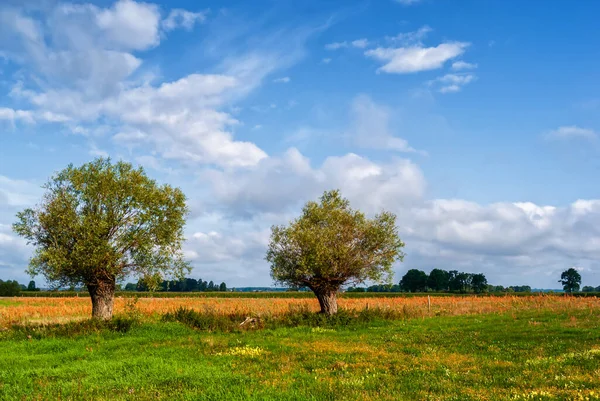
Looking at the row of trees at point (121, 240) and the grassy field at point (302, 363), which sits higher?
the row of trees at point (121, 240)

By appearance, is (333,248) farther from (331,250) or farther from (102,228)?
(102,228)

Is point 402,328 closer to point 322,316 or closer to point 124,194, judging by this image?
point 322,316

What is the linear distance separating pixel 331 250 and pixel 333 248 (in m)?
0.73

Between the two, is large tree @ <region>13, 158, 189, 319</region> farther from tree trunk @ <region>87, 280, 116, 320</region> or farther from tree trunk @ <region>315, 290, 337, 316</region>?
tree trunk @ <region>315, 290, 337, 316</region>

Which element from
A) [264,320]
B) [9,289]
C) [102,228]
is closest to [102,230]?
[102,228]

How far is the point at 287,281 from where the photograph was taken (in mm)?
40125

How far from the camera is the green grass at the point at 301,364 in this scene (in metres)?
13.5

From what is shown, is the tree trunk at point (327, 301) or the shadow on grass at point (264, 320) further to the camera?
the tree trunk at point (327, 301)

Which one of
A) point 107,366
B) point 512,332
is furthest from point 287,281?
point 107,366

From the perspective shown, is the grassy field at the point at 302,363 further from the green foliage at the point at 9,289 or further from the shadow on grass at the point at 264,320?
the green foliage at the point at 9,289

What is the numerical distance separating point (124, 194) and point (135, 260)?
516 cm

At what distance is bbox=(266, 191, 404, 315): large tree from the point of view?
38.5 metres

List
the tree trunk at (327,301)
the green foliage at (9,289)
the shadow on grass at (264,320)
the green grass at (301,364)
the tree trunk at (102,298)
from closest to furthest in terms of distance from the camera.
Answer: the green grass at (301,364) → the shadow on grass at (264,320) → the tree trunk at (102,298) → the tree trunk at (327,301) → the green foliage at (9,289)

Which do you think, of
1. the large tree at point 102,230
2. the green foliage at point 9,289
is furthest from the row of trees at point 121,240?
the green foliage at point 9,289
